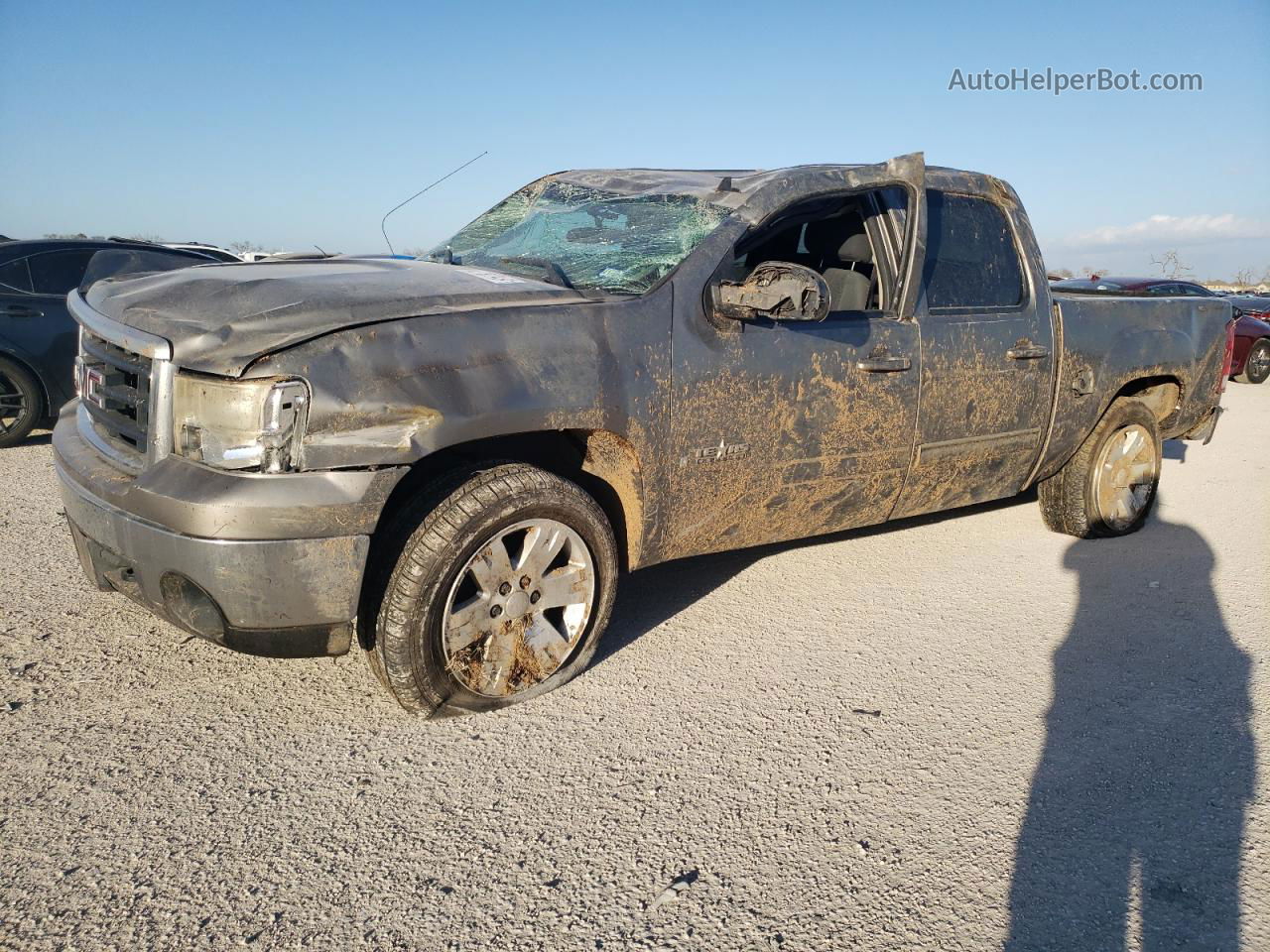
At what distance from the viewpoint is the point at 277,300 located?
283cm

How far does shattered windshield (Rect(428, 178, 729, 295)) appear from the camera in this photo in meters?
3.58

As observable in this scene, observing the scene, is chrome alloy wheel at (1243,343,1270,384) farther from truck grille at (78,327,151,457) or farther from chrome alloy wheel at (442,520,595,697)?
truck grille at (78,327,151,457)

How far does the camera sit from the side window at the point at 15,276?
7.22 metres

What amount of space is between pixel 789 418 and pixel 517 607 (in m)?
1.31

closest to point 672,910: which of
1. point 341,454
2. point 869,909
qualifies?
point 869,909

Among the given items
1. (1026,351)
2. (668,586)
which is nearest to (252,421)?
(668,586)

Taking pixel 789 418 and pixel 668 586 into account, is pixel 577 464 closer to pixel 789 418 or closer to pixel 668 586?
pixel 789 418

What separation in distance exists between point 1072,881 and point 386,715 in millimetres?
2065

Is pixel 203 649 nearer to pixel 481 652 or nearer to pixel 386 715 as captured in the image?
pixel 386 715

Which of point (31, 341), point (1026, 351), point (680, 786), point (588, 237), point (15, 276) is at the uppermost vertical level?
point (588, 237)

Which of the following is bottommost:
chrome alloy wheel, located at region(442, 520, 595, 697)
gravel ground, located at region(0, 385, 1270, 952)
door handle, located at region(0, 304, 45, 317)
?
gravel ground, located at region(0, 385, 1270, 952)

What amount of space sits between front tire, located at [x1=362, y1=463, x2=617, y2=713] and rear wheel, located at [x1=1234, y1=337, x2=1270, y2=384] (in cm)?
1637

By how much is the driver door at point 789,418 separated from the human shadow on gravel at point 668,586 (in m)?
0.46

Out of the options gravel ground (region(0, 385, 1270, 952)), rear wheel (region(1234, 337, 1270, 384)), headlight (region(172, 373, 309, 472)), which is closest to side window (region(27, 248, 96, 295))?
gravel ground (region(0, 385, 1270, 952))
